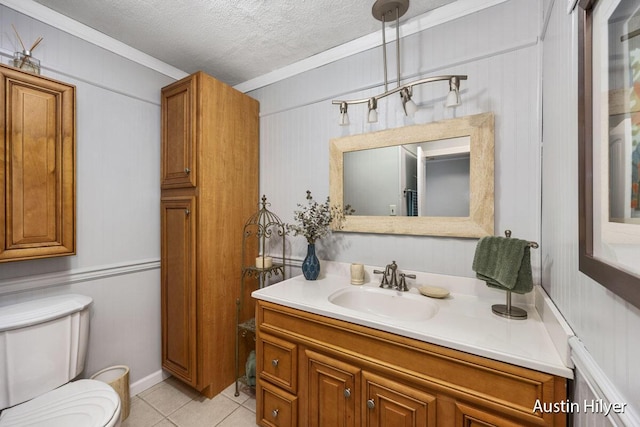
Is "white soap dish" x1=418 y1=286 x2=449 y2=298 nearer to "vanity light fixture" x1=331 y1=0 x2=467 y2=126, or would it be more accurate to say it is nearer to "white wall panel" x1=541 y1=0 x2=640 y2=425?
"white wall panel" x1=541 y1=0 x2=640 y2=425

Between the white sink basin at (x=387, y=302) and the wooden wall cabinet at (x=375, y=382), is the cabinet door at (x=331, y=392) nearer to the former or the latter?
the wooden wall cabinet at (x=375, y=382)

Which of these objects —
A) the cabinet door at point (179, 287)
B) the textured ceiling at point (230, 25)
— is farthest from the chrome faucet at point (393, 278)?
the textured ceiling at point (230, 25)

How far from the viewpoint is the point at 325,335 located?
1.25 meters

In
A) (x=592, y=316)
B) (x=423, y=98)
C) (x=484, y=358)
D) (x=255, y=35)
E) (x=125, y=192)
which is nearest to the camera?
(x=592, y=316)

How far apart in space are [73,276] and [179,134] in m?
1.07

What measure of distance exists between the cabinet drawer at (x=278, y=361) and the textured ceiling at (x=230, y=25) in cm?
180

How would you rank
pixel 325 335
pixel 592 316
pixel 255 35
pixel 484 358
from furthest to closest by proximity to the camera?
1. pixel 255 35
2. pixel 325 335
3. pixel 484 358
4. pixel 592 316

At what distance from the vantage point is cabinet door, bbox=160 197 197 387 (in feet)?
5.82

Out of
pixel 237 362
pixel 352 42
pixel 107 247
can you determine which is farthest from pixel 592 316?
pixel 107 247

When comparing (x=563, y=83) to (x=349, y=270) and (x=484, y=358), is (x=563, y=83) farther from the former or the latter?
(x=349, y=270)

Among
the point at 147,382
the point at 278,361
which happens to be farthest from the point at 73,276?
the point at 278,361

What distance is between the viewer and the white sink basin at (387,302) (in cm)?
137

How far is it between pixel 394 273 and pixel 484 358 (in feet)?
2.23

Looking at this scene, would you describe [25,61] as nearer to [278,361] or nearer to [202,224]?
[202,224]
